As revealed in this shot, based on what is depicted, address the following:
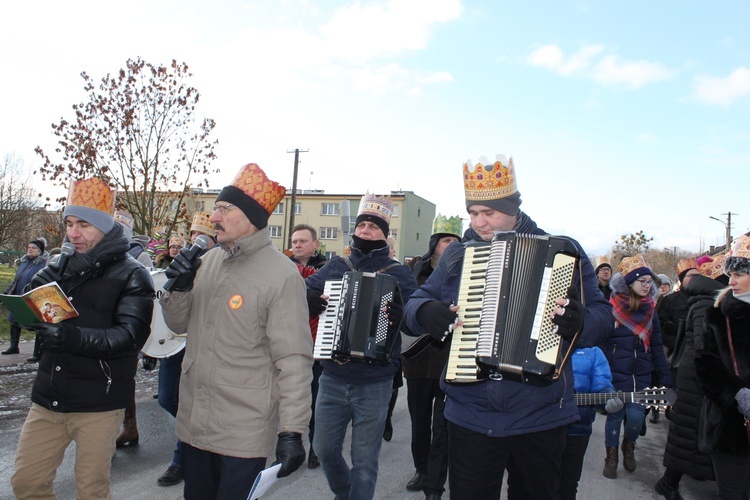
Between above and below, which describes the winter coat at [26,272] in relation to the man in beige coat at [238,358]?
below

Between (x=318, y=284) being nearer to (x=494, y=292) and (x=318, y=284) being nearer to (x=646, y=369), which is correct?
(x=494, y=292)

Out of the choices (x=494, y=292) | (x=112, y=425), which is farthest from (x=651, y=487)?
(x=112, y=425)

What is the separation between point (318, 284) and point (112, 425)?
5.94 feet

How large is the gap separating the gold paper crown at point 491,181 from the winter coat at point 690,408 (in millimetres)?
2588

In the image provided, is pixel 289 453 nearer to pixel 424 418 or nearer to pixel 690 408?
pixel 424 418

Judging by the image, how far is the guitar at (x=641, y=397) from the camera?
4402 millimetres

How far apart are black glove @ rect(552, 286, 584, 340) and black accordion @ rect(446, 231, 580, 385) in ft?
0.12

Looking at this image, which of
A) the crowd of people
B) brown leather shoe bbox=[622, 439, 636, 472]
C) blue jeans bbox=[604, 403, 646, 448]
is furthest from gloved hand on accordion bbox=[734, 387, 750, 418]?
brown leather shoe bbox=[622, 439, 636, 472]

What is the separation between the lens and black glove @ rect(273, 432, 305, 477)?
8.59 feet

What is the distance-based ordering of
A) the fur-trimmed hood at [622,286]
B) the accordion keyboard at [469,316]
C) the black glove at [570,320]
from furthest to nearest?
the fur-trimmed hood at [622,286] → the accordion keyboard at [469,316] → the black glove at [570,320]

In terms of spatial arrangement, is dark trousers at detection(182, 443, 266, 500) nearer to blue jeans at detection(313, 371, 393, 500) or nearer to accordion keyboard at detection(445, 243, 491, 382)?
blue jeans at detection(313, 371, 393, 500)

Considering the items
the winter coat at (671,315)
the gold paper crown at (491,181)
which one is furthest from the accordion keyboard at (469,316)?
the winter coat at (671,315)

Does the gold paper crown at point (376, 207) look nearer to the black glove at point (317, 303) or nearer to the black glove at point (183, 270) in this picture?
the black glove at point (317, 303)

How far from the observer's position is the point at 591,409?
488 cm
